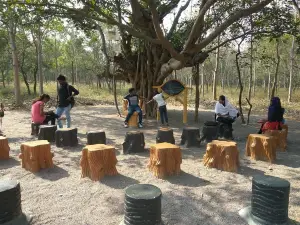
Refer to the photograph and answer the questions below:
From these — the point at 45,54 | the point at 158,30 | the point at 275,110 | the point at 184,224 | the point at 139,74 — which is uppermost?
the point at 45,54

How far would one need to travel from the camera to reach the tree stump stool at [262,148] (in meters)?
6.23

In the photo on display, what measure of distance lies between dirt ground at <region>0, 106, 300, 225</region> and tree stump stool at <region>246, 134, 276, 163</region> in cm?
21

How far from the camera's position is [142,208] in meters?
3.31

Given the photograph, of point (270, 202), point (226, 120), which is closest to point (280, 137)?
point (226, 120)

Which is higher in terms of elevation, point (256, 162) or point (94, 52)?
point (94, 52)

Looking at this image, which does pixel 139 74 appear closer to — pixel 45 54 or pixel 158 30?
pixel 158 30

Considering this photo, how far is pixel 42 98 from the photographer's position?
326 inches

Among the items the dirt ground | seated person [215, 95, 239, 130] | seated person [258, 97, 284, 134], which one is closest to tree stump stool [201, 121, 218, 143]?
seated person [215, 95, 239, 130]

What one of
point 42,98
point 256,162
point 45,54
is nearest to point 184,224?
point 256,162

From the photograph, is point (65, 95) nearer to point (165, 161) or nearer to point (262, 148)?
point (165, 161)

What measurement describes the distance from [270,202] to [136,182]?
7.69 feet

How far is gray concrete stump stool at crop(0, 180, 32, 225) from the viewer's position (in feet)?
11.1

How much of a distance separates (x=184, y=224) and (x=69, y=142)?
4.82 metres

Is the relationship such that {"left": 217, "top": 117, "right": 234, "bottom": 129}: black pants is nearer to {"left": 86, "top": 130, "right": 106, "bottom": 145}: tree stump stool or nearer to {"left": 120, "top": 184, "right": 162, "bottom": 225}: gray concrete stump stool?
{"left": 86, "top": 130, "right": 106, "bottom": 145}: tree stump stool
